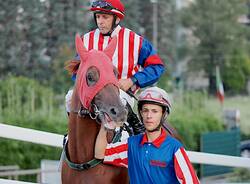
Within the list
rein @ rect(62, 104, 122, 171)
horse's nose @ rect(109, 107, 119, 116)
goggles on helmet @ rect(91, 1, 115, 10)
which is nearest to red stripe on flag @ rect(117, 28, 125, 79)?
goggles on helmet @ rect(91, 1, 115, 10)

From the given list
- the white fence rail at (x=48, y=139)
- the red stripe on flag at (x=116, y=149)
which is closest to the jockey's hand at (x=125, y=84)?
the red stripe on flag at (x=116, y=149)

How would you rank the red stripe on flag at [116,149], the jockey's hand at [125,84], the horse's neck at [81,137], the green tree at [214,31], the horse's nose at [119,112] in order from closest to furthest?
the horse's nose at [119,112]
the horse's neck at [81,137]
the red stripe on flag at [116,149]
the jockey's hand at [125,84]
the green tree at [214,31]

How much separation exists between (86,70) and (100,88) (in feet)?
0.50

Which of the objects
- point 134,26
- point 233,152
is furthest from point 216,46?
point 233,152

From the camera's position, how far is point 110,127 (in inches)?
134

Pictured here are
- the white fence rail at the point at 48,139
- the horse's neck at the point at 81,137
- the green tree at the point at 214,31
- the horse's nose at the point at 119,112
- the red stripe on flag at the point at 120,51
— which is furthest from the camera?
the green tree at the point at 214,31

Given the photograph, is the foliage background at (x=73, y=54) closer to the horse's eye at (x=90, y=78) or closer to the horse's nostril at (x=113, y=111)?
the horse's eye at (x=90, y=78)

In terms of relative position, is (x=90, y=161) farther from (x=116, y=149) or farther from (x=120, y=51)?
(x=120, y=51)

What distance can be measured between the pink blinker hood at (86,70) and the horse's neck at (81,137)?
16cm

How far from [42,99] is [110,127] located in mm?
13991

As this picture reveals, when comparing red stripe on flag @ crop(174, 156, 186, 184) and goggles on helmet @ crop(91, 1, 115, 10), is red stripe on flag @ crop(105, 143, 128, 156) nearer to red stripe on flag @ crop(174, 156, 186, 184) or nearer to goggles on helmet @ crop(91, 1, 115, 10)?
red stripe on flag @ crop(174, 156, 186, 184)

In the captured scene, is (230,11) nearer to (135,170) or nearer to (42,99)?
(42,99)

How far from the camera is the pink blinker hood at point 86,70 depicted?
135 inches

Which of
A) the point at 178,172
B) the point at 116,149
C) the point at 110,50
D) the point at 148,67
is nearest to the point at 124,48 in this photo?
the point at 148,67
